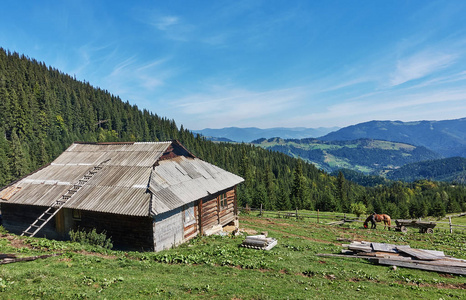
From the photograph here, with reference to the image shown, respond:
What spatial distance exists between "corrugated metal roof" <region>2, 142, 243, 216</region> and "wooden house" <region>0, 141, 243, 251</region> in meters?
0.08

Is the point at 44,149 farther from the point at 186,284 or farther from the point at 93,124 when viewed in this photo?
the point at 186,284

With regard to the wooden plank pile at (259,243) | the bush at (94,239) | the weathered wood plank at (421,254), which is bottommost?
the weathered wood plank at (421,254)

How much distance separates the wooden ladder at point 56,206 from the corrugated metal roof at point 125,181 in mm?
464

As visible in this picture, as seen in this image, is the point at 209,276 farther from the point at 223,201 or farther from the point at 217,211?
the point at 223,201

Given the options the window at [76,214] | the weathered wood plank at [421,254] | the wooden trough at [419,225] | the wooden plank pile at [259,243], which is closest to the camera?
the weathered wood plank at [421,254]

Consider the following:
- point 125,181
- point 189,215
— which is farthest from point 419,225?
point 125,181

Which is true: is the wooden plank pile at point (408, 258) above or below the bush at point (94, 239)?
below

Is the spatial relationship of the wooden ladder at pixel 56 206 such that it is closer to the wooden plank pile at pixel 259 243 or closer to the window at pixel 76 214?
the window at pixel 76 214

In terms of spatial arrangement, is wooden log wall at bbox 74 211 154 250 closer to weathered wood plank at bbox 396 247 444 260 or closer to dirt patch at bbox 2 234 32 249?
dirt patch at bbox 2 234 32 249

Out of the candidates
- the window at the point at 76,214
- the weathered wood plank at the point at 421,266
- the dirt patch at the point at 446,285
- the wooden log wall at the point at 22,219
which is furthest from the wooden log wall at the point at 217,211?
the dirt patch at the point at 446,285

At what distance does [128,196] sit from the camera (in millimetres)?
21281

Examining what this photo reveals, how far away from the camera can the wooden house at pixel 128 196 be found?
66.7 ft

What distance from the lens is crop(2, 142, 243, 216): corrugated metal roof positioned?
822 inches

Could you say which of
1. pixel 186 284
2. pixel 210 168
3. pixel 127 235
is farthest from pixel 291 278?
pixel 210 168
